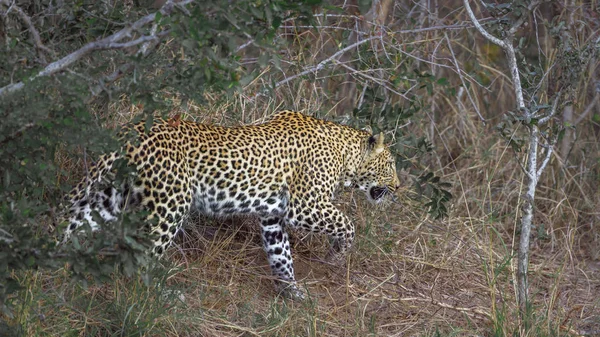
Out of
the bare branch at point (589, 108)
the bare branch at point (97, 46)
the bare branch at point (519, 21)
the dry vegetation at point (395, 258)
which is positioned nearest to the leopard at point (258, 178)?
the dry vegetation at point (395, 258)

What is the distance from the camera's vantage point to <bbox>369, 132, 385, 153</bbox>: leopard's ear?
7312 mm

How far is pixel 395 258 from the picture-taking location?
24.2 ft

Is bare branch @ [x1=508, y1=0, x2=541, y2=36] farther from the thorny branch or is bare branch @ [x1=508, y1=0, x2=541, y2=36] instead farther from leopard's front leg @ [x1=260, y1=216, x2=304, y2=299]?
leopard's front leg @ [x1=260, y1=216, x2=304, y2=299]

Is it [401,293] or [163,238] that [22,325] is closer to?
[163,238]

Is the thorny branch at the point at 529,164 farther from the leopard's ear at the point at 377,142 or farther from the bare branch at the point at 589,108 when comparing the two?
the bare branch at the point at 589,108

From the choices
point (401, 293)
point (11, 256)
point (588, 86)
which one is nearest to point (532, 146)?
point (401, 293)

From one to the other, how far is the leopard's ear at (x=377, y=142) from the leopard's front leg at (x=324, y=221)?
67 cm

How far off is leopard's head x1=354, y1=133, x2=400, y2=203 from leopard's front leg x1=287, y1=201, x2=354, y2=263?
1.72ft

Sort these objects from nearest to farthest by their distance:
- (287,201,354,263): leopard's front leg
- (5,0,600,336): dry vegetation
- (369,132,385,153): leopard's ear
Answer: (5,0,600,336): dry vegetation
(287,201,354,263): leopard's front leg
(369,132,385,153): leopard's ear

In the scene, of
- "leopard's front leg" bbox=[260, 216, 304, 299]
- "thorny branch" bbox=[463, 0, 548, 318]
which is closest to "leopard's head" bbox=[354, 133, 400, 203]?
"leopard's front leg" bbox=[260, 216, 304, 299]

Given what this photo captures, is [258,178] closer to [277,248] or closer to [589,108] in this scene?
[277,248]

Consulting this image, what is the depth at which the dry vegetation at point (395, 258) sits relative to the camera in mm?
5707

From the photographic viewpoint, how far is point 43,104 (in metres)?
4.24

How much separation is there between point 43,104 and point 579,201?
6.16m
